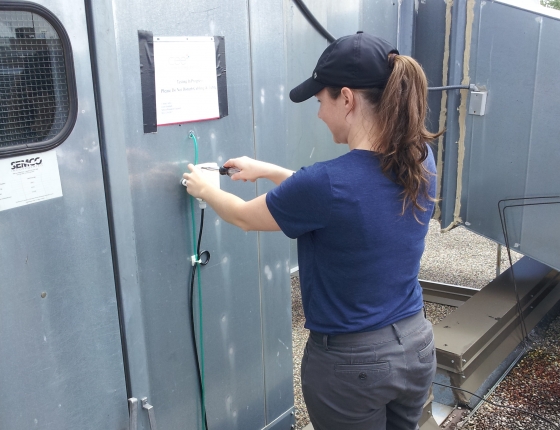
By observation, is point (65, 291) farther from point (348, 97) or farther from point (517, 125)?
point (517, 125)

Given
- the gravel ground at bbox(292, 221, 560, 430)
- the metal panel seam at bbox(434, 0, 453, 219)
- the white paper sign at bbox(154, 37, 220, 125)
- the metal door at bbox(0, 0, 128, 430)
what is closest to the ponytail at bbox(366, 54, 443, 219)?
the white paper sign at bbox(154, 37, 220, 125)

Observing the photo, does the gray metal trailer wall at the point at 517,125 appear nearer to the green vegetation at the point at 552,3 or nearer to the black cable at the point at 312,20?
the black cable at the point at 312,20

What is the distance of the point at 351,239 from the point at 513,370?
2.73 metres

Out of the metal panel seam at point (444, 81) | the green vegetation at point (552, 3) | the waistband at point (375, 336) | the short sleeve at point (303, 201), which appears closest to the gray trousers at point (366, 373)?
the waistband at point (375, 336)

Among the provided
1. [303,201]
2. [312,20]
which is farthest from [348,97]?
[312,20]

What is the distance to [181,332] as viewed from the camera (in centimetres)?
228

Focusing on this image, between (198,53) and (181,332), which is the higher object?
(198,53)

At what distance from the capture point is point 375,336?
184 centimetres

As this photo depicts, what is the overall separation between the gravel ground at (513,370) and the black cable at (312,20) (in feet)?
6.89

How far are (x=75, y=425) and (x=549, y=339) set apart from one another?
140 inches

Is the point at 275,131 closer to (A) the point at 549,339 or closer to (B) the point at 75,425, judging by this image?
(B) the point at 75,425

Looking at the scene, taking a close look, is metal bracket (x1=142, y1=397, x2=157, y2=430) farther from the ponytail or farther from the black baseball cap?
the black baseball cap

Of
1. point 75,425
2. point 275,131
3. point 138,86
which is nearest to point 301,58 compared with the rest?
point 275,131

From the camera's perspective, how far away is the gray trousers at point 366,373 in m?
1.83
